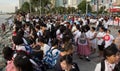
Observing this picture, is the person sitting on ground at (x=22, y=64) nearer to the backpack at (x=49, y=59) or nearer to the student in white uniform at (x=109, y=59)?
the student in white uniform at (x=109, y=59)

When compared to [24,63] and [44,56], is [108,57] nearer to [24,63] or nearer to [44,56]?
[24,63]

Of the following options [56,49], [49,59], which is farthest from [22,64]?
[49,59]

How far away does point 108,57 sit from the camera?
5.19 metres

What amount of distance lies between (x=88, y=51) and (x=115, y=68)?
26.9 ft

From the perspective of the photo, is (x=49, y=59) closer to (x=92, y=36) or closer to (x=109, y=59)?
(x=92, y=36)

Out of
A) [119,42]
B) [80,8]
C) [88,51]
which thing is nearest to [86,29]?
[88,51]

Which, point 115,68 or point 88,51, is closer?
point 115,68

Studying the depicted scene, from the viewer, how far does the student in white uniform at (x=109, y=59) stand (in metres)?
5.17

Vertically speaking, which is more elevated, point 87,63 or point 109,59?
point 109,59

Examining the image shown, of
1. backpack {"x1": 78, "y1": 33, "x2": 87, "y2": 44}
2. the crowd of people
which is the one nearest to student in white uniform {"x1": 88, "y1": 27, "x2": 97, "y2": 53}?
the crowd of people

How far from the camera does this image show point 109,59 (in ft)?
17.0

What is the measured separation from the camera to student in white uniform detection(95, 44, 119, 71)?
5.17 meters

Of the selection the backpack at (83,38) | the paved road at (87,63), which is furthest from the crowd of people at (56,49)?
the paved road at (87,63)

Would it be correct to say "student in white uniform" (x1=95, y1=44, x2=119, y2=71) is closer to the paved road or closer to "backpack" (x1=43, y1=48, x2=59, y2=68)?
"backpack" (x1=43, y1=48, x2=59, y2=68)
